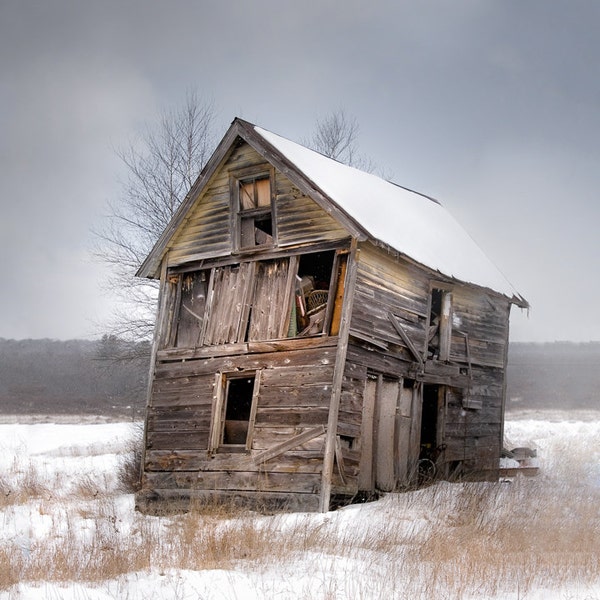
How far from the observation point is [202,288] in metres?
16.7

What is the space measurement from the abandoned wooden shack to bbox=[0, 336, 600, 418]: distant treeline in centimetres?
1095

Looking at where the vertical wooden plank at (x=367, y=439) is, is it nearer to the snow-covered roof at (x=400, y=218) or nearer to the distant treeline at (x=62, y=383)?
the snow-covered roof at (x=400, y=218)

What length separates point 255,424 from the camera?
Answer: 14.3 m

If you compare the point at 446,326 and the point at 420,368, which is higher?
the point at 446,326

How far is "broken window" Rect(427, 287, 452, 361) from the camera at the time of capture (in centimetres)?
1717

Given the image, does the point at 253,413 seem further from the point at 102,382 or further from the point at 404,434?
the point at 102,382

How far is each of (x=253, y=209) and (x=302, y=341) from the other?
3.15 m

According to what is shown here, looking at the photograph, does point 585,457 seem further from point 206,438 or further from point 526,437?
point 206,438

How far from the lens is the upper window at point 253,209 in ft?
52.3

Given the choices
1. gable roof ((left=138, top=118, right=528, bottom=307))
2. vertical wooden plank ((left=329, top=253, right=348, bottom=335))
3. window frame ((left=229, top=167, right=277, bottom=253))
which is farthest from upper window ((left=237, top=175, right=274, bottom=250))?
vertical wooden plank ((left=329, top=253, right=348, bottom=335))

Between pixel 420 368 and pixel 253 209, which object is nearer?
pixel 253 209

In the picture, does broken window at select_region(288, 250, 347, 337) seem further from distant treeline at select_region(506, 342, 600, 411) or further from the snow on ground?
distant treeline at select_region(506, 342, 600, 411)

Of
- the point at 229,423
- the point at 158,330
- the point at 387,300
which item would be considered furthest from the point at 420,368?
the point at 158,330

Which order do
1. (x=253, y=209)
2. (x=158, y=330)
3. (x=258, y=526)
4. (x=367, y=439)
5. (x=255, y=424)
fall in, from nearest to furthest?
(x=258, y=526) → (x=255, y=424) → (x=367, y=439) → (x=253, y=209) → (x=158, y=330)
